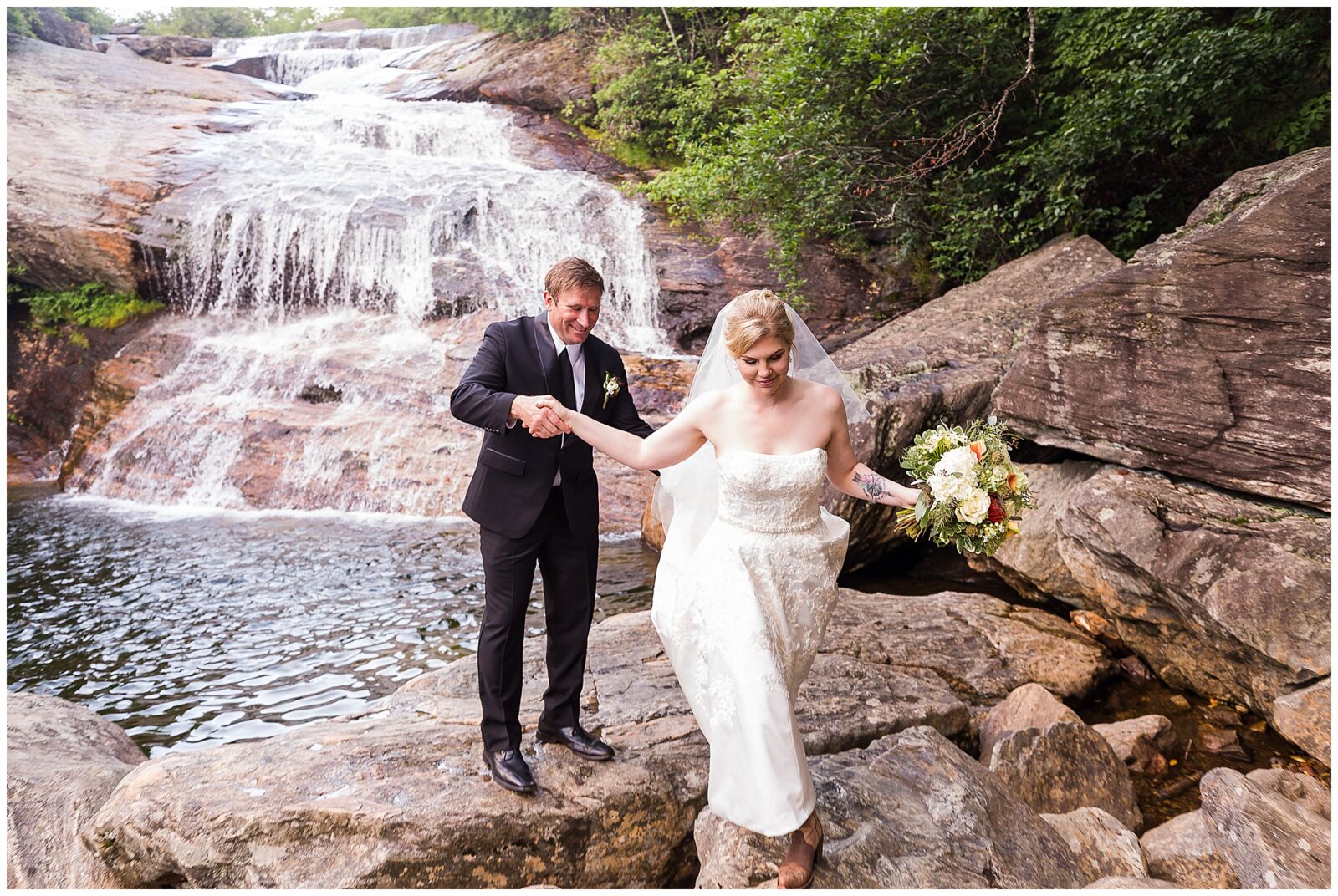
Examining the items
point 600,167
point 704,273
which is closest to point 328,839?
point 704,273

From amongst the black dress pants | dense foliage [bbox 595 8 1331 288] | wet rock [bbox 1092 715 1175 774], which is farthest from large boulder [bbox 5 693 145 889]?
dense foliage [bbox 595 8 1331 288]

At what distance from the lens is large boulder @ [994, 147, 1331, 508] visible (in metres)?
5.30

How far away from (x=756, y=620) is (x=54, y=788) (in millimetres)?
3344

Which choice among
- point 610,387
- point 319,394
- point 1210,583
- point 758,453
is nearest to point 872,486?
point 758,453

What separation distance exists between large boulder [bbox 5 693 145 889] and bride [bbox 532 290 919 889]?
2.62 metres

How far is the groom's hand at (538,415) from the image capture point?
346cm

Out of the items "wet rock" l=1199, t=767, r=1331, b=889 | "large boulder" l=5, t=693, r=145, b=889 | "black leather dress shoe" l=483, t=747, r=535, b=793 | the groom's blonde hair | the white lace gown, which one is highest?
the groom's blonde hair

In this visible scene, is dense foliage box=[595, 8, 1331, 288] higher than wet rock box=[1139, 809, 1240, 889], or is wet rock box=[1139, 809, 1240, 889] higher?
dense foliage box=[595, 8, 1331, 288]

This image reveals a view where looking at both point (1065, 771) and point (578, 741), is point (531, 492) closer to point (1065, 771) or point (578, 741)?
point (578, 741)

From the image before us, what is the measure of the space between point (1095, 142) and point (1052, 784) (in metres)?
7.74

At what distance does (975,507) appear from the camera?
349 centimetres

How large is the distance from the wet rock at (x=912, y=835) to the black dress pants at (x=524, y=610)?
3.11ft

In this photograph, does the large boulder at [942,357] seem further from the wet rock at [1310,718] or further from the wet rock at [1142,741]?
the wet rock at [1310,718]

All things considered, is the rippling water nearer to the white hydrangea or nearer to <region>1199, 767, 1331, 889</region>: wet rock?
the white hydrangea
